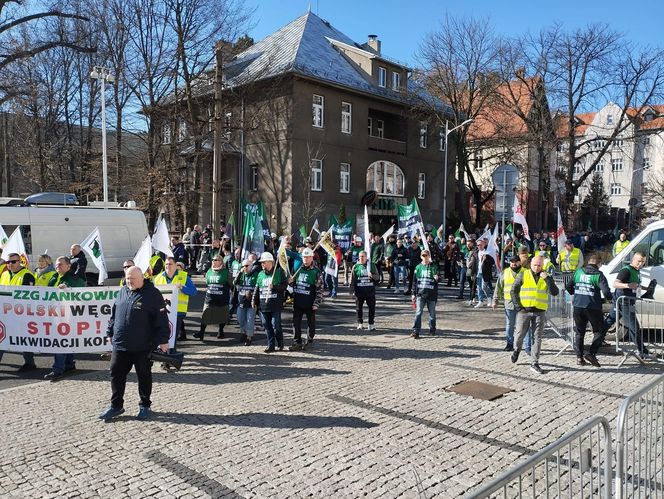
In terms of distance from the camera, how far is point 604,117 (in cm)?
7544

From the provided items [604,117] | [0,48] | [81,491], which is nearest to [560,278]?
[81,491]

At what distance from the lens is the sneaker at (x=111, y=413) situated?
20.8ft

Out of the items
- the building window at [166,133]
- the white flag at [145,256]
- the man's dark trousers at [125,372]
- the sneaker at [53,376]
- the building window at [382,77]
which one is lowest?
the sneaker at [53,376]

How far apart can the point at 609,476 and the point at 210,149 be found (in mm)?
28782

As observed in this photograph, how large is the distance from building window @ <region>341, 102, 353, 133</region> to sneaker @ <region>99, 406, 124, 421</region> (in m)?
29.3

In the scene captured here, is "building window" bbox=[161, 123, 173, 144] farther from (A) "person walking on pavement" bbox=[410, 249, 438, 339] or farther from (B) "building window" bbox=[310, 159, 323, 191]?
(A) "person walking on pavement" bbox=[410, 249, 438, 339]

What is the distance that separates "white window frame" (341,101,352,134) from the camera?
34.3 metres

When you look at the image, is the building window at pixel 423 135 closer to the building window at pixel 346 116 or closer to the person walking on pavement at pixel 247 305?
the building window at pixel 346 116

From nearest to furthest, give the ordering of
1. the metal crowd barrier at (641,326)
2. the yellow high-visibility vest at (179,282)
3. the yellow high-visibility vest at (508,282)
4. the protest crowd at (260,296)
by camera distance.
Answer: the protest crowd at (260,296) → the metal crowd barrier at (641,326) → the yellow high-visibility vest at (179,282) → the yellow high-visibility vest at (508,282)

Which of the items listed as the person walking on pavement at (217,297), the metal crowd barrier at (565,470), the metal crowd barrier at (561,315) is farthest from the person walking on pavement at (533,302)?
the person walking on pavement at (217,297)

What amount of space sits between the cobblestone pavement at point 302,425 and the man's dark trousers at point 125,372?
253 mm

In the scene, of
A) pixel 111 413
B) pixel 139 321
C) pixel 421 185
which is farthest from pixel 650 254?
pixel 421 185

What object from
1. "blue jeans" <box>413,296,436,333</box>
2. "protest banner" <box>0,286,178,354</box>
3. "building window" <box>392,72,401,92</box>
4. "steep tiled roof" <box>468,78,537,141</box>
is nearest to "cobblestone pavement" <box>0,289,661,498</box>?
"protest banner" <box>0,286,178,354</box>

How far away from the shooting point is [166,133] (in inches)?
1165
